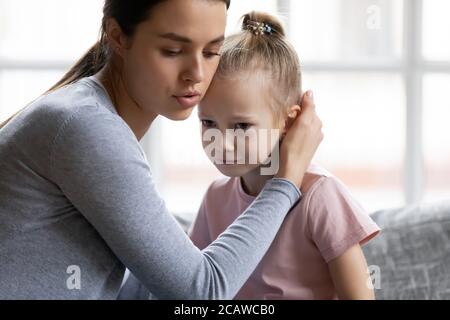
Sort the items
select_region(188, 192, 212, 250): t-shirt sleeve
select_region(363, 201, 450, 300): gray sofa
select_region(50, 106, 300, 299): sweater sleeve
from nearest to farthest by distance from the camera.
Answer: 1. select_region(50, 106, 300, 299): sweater sleeve
2. select_region(188, 192, 212, 250): t-shirt sleeve
3. select_region(363, 201, 450, 300): gray sofa

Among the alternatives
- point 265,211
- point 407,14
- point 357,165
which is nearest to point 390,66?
point 407,14

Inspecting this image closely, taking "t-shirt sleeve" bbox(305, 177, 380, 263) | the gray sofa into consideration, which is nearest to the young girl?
"t-shirt sleeve" bbox(305, 177, 380, 263)

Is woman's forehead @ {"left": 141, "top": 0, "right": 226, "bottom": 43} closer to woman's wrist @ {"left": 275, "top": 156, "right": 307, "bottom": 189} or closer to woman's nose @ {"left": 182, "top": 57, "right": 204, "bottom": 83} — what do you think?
woman's nose @ {"left": 182, "top": 57, "right": 204, "bottom": 83}

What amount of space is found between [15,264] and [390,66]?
1863 millimetres

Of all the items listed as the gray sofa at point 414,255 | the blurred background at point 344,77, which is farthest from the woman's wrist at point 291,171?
the blurred background at point 344,77

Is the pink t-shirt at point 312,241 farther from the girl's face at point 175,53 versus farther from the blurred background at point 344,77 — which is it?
the blurred background at point 344,77

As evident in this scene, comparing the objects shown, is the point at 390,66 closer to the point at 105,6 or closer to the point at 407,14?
the point at 407,14

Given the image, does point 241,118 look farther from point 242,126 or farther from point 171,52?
point 171,52

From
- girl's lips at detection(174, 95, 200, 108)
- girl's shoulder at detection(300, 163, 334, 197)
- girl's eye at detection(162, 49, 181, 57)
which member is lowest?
girl's shoulder at detection(300, 163, 334, 197)

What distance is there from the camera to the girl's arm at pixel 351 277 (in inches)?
57.1

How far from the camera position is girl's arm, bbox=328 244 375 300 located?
1.45 m

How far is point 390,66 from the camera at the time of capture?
9.34 feet

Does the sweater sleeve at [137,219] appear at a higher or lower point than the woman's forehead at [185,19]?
lower

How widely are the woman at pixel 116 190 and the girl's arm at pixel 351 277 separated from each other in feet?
0.55
